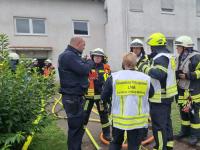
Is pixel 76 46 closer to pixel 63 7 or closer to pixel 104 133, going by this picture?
pixel 104 133

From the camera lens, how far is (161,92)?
16.7ft

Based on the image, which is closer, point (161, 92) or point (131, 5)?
point (161, 92)

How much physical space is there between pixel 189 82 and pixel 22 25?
1447 cm

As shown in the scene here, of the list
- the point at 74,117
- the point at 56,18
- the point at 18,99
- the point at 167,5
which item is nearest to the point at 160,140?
the point at 74,117

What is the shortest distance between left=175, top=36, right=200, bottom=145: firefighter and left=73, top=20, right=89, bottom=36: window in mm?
14434

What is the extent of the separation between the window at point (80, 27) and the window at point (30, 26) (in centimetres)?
207

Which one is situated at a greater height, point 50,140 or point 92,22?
point 92,22

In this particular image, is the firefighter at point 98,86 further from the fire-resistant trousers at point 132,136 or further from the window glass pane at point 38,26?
the window glass pane at point 38,26

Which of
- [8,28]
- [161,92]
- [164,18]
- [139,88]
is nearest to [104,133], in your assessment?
[161,92]

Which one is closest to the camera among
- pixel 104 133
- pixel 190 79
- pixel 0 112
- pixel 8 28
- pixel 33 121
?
pixel 0 112

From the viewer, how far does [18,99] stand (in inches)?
172

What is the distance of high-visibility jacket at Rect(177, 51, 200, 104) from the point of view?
225 inches

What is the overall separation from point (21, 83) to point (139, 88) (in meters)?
1.68

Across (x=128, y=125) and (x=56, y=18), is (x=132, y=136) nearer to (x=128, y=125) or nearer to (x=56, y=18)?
(x=128, y=125)
